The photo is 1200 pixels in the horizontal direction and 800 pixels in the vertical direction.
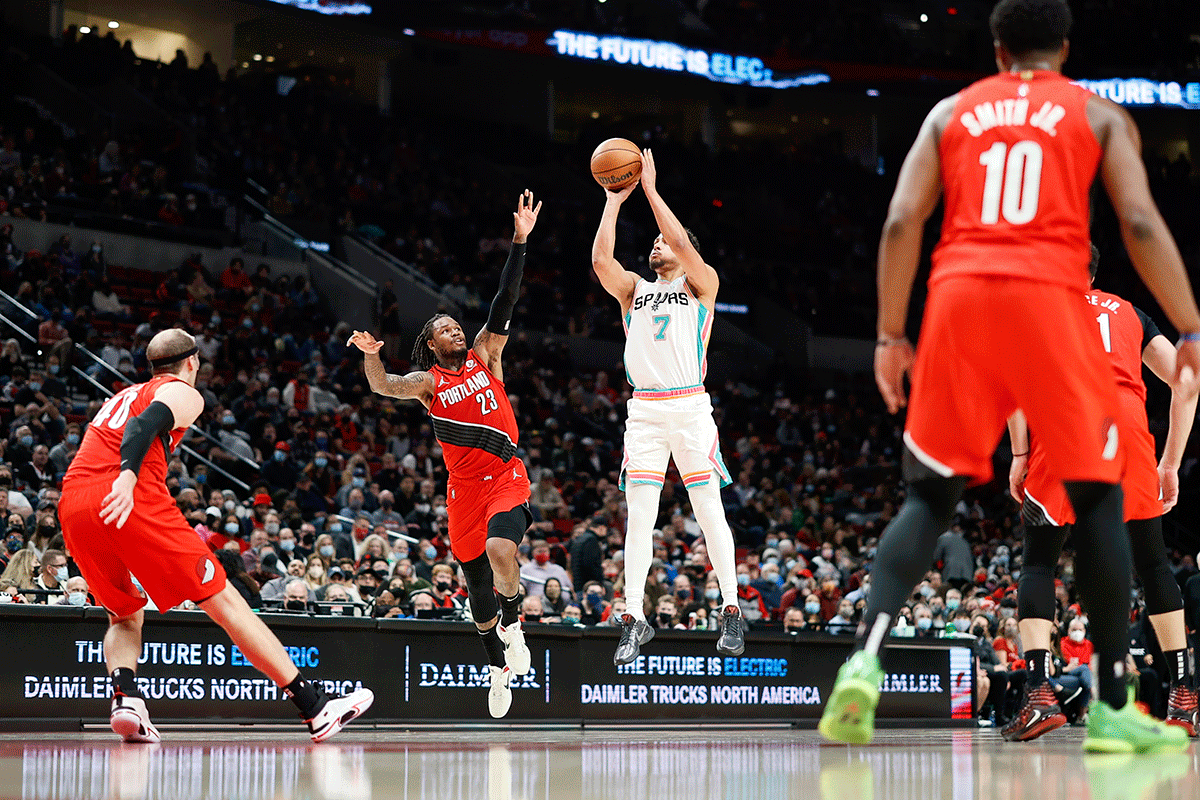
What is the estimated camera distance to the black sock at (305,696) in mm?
6736

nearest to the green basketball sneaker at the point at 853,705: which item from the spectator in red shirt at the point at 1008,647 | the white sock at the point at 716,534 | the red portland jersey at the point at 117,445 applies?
the red portland jersey at the point at 117,445

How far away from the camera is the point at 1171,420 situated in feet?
21.5

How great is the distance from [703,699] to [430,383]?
5351mm

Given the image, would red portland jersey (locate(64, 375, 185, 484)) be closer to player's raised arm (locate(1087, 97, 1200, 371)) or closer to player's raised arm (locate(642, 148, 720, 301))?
player's raised arm (locate(642, 148, 720, 301))

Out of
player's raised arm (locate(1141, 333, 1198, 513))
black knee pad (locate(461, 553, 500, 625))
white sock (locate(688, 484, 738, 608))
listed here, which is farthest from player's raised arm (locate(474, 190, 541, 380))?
player's raised arm (locate(1141, 333, 1198, 513))

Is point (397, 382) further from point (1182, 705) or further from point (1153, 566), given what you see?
point (1182, 705)

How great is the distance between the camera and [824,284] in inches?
1345

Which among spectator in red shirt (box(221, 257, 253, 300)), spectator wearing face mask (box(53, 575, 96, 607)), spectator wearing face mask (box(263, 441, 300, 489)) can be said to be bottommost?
spectator wearing face mask (box(53, 575, 96, 607))

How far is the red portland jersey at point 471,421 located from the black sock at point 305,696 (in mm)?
2528

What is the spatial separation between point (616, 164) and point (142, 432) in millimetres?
3507

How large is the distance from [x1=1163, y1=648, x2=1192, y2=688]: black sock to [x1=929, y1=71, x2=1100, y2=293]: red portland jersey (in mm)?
3570

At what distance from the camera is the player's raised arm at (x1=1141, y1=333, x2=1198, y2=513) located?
636 cm

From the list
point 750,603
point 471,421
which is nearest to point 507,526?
point 471,421

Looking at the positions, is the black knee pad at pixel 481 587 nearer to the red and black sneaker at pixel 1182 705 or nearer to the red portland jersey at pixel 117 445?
the red portland jersey at pixel 117 445
